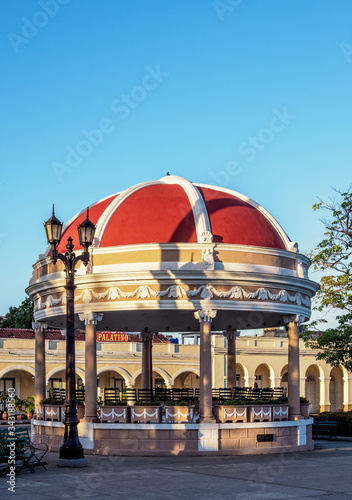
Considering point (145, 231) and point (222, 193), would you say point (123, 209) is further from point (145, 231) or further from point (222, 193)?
point (222, 193)

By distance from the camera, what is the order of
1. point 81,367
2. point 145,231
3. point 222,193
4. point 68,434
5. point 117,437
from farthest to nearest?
point 81,367
point 222,193
point 145,231
point 117,437
point 68,434

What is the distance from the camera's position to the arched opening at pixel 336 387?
67.6m

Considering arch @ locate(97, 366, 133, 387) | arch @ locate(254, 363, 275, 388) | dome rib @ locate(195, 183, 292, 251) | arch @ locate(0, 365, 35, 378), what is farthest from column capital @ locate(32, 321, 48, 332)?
arch @ locate(254, 363, 275, 388)

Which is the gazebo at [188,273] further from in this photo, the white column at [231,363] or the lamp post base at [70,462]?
the lamp post base at [70,462]

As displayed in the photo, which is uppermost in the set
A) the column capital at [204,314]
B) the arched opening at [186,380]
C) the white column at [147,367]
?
the column capital at [204,314]

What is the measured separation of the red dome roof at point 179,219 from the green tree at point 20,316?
1922 inches

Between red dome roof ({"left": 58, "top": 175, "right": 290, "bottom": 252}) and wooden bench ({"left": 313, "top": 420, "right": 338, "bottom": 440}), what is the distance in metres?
10.3

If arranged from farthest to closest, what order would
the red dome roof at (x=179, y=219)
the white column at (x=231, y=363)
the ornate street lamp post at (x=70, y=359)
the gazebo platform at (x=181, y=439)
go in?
the white column at (x=231, y=363)
the red dome roof at (x=179, y=219)
the gazebo platform at (x=181, y=439)
the ornate street lamp post at (x=70, y=359)

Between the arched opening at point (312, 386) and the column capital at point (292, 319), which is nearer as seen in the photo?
the column capital at point (292, 319)

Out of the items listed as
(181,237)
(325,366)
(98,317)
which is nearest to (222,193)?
(181,237)

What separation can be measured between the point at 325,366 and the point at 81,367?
75.5ft

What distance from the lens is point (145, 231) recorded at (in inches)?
976

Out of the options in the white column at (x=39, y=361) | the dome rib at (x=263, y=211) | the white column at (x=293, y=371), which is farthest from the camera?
the white column at (x=39, y=361)

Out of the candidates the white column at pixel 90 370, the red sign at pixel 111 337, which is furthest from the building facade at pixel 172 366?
the white column at pixel 90 370
